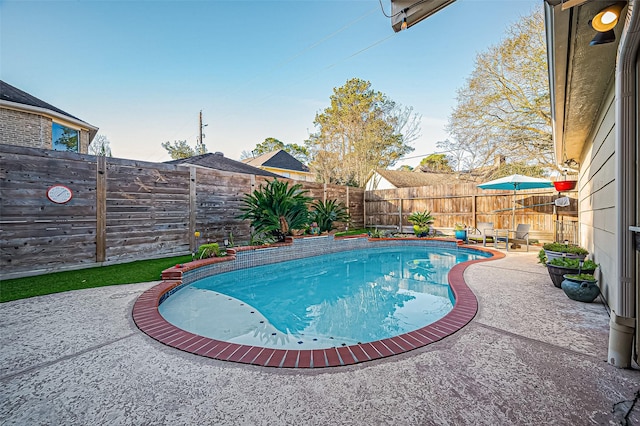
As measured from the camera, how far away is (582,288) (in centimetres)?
363

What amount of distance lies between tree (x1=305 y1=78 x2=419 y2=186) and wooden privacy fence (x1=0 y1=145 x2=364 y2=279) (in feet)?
39.7

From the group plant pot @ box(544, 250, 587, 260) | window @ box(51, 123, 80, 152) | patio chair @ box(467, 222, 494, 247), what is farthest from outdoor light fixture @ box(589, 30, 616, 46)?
window @ box(51, 123, 80, 152)

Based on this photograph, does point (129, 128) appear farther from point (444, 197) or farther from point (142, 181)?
point (444, 197)

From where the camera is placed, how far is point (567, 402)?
68.4 inches

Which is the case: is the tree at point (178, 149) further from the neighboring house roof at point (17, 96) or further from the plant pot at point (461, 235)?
the plant pot at point (461, 235)

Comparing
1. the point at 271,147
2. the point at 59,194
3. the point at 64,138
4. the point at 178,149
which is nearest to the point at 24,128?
the point at 64,138

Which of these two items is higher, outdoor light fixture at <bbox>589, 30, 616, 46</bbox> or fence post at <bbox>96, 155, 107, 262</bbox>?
outdoor light fixture at <bbox>589, 30, 616, 46</bbox>

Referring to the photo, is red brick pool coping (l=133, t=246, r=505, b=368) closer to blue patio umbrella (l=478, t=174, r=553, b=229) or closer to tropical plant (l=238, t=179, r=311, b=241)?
tropical plant (l=238, t=179, r=311, b=241)

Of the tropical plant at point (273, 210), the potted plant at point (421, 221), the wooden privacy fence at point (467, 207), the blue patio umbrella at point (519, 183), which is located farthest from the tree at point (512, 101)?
the tropical plant at point (273, 210)

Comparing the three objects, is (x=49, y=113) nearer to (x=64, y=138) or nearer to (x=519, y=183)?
(x=64, y=138)

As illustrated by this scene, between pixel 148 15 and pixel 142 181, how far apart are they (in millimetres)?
5298

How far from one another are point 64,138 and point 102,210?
276 inches

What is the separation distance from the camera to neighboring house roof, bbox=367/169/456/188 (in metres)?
20.4

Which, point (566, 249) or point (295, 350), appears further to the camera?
point (566, 249)
